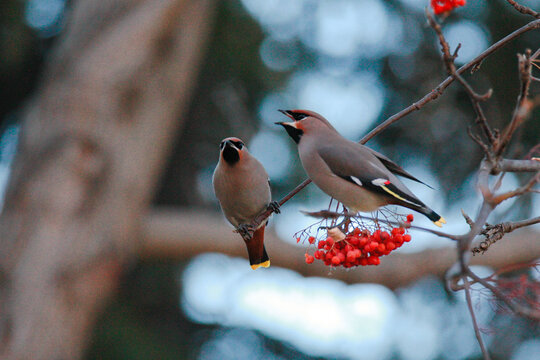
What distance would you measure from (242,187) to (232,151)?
0.19 meters

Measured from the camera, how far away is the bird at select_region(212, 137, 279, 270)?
3.38 meters

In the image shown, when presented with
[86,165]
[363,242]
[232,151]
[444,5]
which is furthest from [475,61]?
[86,165]

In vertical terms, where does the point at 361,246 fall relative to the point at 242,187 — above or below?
above

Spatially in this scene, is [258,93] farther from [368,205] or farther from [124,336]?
[368,205]

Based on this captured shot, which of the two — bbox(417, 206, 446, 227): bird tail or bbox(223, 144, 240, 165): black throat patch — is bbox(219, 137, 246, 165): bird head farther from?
bbox(417, 206, 446, 227): bird tail

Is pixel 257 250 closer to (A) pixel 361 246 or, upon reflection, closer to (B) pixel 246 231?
(B) pixel 246 231

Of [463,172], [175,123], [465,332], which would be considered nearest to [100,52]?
[175,123]

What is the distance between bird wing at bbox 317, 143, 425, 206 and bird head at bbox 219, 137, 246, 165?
79cm

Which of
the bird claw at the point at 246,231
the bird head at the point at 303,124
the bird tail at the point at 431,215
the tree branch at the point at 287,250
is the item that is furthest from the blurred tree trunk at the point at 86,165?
the bird tail at the point at 431,215

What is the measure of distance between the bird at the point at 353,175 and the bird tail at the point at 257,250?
2.72ft

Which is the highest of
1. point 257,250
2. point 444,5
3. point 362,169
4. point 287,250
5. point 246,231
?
point 444,5

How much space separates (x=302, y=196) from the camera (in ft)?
23.5

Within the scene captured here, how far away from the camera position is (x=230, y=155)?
11.1 ft

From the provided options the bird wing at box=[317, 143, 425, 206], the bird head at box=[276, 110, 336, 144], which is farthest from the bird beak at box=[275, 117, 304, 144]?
the bird wing at box=[317, 143, 425, 206]
